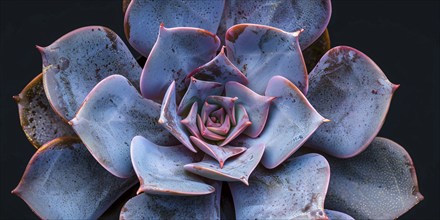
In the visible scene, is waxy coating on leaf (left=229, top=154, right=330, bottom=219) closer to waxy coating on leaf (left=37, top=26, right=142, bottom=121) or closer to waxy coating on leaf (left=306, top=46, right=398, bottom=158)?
waxy coating on leaf (left=306, top=46, right=398, bottom=158)

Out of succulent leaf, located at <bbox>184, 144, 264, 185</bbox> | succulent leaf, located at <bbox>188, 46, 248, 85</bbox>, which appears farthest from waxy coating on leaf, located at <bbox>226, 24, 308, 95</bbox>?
succulent leaf, located at <bbox>184, 144, 264, 185</bbox>

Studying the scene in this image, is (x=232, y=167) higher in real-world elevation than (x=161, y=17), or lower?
lower

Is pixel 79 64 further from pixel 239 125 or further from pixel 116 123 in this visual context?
pixel 239 125

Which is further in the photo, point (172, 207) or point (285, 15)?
point (285, 15)

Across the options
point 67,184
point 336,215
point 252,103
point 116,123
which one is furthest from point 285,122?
point 67,184

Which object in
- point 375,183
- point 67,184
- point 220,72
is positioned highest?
point 220,72
